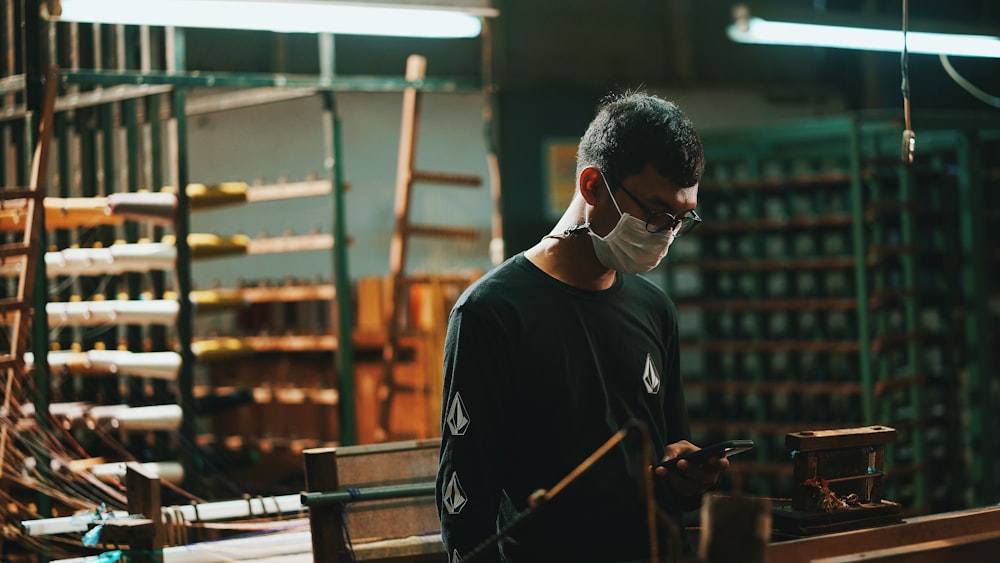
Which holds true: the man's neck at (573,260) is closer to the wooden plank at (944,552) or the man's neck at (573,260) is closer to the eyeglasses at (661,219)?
the eyeglasses at (661,219)

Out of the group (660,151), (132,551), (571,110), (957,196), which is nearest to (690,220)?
(660,151)

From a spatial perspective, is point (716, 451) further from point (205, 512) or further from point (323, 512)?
point (205, 512)

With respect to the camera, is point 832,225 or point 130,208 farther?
point 832,225

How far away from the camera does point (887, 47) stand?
17.4ft

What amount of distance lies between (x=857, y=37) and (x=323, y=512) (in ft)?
12.1

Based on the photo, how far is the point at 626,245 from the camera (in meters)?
2.34

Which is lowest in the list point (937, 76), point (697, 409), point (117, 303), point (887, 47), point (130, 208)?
point (697, 409)

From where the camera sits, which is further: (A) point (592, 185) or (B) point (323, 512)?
(B) point (323, 512)

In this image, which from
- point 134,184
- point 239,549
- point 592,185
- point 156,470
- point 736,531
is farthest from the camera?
point 134,184

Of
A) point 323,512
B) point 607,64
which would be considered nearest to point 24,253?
point 323,512

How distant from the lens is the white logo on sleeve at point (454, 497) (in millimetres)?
2178

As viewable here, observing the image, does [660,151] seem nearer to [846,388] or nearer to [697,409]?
[846,388]

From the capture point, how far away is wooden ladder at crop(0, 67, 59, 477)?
4.14 metres

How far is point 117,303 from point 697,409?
4.28 m
